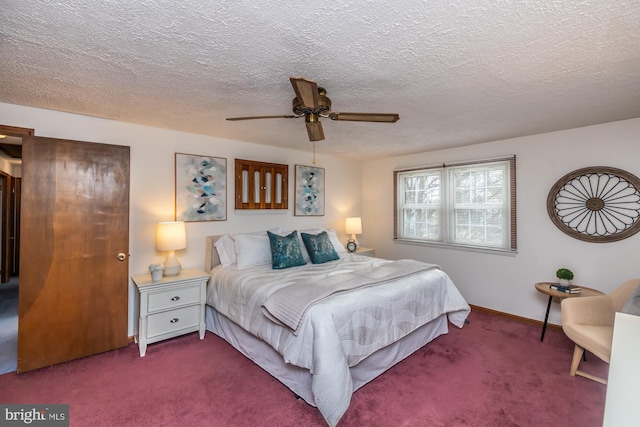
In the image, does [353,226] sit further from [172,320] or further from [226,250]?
[172,320]

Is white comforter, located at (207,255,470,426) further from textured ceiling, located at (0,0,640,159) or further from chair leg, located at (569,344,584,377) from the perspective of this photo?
textured ceiling, located at (0,0,640,159)

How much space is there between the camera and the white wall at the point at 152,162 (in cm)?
269

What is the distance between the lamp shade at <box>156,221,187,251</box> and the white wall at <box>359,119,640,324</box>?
11.3 ft

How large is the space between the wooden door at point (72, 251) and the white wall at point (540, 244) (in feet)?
13.0

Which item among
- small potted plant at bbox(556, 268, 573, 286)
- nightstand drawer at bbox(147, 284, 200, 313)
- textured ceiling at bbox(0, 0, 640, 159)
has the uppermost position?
textured ceiling at bbox(0, 0, 640, 159)

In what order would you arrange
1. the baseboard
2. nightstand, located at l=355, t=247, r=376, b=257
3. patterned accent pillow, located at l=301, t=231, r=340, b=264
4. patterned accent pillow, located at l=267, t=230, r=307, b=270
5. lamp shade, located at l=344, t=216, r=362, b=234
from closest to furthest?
patterned accent pillow, located at l=267, t=230, r=307, b=270 < the baseboard < patterned accent pillow, located at l=301, t=231, r=340, b=264 < nightstand, located at l=355, t=247, r=376, b=257 < lamp shade, located at l=344, t=216, r=362, b=234

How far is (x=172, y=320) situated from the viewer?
114 inches

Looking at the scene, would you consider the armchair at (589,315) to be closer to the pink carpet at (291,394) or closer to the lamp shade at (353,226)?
the pink carpet at (291,394)

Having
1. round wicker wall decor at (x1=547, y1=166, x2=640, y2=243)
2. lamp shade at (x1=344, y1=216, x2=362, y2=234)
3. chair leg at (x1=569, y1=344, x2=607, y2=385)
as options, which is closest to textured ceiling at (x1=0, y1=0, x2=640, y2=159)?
round wicker wall decor at (x1=547, y1=166, x2=640, y2=243)

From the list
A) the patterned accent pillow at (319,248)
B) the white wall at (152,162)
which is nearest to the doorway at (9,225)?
the white wall at (152,162)

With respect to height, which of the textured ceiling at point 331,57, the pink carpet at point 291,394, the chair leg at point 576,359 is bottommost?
the pink carpet at point 291,394

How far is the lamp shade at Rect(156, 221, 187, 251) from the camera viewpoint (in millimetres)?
2996

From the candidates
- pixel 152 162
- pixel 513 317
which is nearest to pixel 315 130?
pixel 152 162

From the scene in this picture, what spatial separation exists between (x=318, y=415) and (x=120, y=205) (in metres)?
2.57
